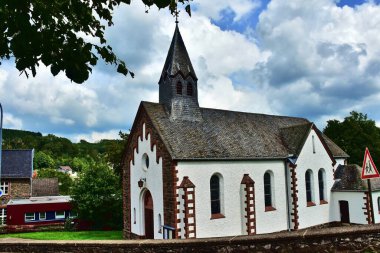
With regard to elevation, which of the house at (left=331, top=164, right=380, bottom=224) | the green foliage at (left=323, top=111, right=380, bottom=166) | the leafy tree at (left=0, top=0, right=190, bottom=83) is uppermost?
the green foliage at (left=323, top=111, right=380, bottom=166)

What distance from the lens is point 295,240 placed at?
8.76 meters

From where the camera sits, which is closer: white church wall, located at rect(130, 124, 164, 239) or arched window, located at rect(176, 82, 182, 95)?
white church wall, located at rect(130, 124, 164, 239)

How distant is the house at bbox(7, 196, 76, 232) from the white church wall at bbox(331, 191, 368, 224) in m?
27.1

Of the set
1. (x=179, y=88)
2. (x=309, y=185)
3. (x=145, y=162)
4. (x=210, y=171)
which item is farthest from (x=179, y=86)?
(x=309, y=185)

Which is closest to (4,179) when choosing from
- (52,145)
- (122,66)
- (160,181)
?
(160,181)

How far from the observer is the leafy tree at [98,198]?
3172 cm

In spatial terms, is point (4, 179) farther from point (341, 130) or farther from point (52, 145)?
point (52, 145)

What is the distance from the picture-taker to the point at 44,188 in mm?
49781

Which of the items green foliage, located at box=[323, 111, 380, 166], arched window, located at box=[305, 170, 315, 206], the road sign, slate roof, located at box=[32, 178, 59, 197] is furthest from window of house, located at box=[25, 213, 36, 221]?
green foliage, located at box=[323, 111, 380, 166]

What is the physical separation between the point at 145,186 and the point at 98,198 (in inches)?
355

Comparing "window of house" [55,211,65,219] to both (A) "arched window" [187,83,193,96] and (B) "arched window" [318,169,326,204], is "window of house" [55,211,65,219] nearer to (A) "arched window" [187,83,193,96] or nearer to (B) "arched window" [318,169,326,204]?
(A) "arched window" [187,83,193,96]

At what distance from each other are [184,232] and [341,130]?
3690 cm

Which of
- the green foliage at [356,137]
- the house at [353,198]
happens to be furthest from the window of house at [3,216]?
the green foliage at [356,137]

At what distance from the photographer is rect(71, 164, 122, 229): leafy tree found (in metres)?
31.7
